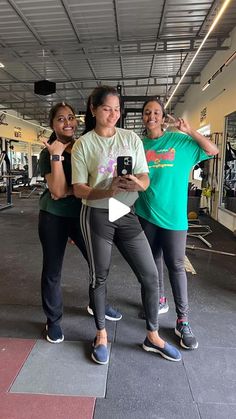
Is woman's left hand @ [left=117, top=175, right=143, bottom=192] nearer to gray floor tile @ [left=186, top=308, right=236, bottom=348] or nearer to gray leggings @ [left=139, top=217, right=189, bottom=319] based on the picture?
gray leggings @ [left=139, top=217, right=189, bottom=319]

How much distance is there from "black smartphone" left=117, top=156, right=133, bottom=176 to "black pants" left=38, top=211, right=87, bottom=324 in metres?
0.53

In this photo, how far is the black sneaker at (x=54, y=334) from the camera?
2001 millimetres

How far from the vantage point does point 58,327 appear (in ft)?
6.64

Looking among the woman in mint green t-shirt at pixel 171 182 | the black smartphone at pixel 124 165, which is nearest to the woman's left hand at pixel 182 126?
the woman in mint green t-shirt at pixel 171 182

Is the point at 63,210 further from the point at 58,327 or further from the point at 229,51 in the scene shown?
the point at 229,51

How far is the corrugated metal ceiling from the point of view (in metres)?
5.35

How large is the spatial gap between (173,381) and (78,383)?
503 mm

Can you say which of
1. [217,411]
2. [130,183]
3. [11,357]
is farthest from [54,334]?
[130,183]

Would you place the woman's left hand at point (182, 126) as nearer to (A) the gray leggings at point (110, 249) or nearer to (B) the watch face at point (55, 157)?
(A) the gray leggings at point (110, 249)

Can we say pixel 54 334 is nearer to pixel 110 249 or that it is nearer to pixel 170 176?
pixel 110 249

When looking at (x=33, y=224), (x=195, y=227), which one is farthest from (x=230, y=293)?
(x=33, y=224)

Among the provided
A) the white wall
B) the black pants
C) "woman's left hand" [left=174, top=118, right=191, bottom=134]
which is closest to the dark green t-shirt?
the black pants

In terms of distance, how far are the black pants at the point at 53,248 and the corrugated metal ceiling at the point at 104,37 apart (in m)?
4.06
